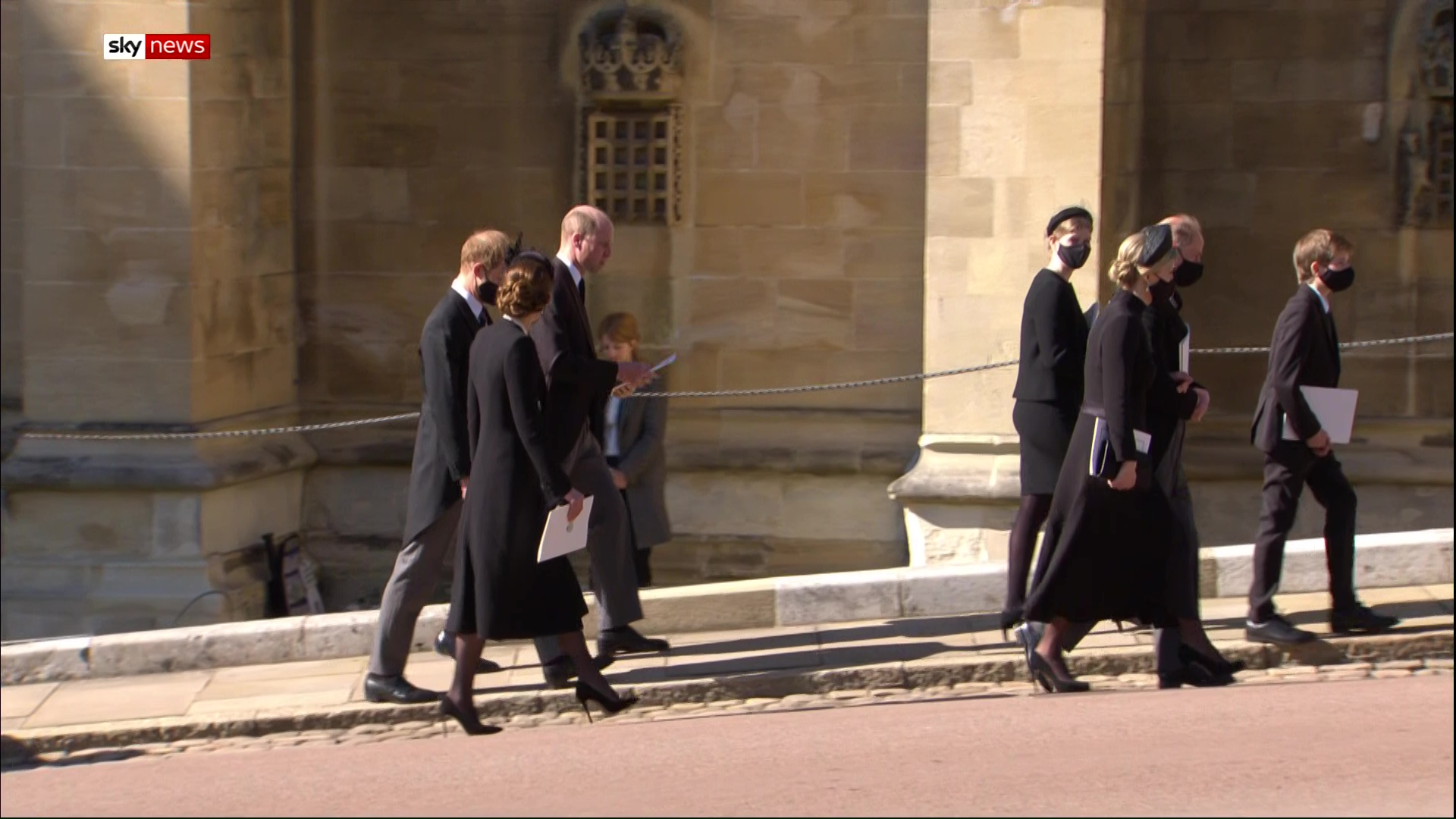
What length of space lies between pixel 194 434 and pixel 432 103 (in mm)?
2264

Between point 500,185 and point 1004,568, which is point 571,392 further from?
point 500,185

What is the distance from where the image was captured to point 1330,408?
25.8 ft

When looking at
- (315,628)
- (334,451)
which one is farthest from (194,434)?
(315,628)

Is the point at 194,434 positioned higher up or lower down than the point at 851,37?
lower down

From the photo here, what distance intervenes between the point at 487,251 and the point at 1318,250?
3179mm

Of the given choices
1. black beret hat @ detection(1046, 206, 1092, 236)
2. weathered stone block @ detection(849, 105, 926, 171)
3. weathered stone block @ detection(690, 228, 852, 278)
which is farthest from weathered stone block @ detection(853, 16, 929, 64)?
black beret hat @ detection(1046, 206, 1092, 236)

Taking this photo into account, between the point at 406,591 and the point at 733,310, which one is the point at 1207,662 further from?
the point at 733,310

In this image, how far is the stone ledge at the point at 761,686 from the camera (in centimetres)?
727

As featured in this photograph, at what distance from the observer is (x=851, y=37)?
10.6m

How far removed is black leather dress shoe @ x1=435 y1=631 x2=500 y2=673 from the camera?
7.80 meters

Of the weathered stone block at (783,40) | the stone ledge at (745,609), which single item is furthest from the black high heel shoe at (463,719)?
the weathered stone block at (783,40)

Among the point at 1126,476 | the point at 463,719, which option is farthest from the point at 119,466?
the point at 1126,476

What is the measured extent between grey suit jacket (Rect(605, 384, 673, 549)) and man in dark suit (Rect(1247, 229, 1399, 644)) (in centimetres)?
245

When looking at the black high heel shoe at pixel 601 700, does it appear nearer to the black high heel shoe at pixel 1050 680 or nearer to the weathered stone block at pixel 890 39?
the black high heel shoe at pixel 1050 680
